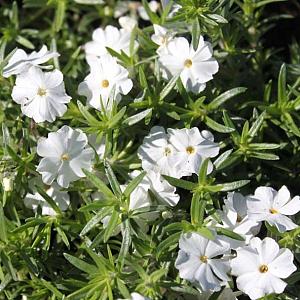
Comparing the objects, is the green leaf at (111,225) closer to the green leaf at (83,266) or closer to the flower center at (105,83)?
the green leaf at (83,266)

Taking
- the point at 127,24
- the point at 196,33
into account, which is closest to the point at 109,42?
the point at 127,24

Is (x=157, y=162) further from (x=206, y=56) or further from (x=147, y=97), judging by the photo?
(x=206, y=56)

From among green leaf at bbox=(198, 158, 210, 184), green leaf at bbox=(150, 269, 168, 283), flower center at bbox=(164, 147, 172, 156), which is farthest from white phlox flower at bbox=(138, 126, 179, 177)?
green leaf at bbox=(150, 269, 168, 283)

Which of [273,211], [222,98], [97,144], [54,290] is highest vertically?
[222,98]

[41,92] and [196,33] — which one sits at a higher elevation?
[196,33]

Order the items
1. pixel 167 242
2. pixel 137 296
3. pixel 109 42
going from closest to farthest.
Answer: pixel 137 296 → pixel 167 242 → pixel 109 42

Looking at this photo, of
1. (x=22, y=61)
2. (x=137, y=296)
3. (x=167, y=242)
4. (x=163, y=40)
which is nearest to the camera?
(x=137, y=296)

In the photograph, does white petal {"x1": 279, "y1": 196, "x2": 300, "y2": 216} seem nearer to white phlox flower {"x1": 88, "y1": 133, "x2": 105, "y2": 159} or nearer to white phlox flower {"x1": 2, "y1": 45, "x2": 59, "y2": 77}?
white phlox flower {"x1": 88, "y1": 133, "x2": 105, "y2": 159}

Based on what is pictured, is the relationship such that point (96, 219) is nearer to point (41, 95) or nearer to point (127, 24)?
point (41, 95)
